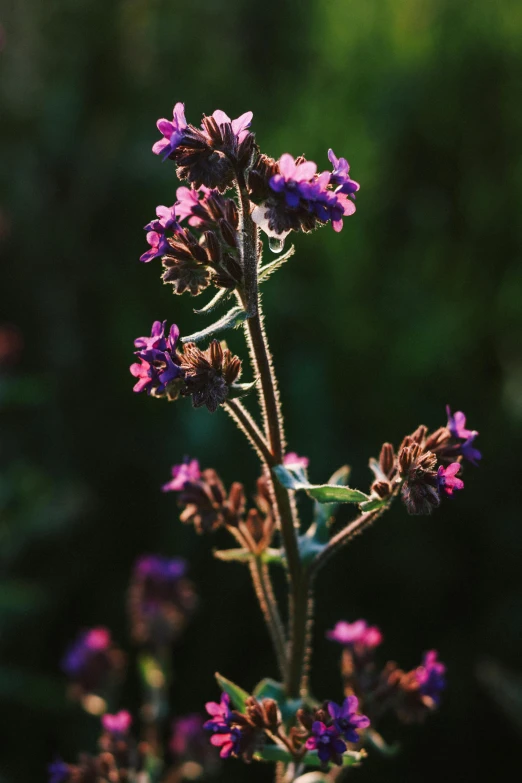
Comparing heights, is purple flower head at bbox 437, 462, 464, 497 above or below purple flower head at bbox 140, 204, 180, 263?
below

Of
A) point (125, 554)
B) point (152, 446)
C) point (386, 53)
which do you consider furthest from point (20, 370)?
point (386, 53)

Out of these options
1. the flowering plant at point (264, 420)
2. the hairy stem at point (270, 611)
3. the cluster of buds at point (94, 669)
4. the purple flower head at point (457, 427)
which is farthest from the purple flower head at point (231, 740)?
the cluster of buds at point (94, 669)

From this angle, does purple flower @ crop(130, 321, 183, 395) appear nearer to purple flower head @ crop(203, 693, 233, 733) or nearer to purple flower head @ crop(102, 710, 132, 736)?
purple flower head @ crop(203, 693, 233, 733)

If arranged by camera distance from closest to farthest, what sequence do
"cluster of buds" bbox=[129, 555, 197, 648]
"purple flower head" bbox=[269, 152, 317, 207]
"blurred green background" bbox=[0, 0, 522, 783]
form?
"purple flower head" bbox=[269, 152, 317, 207] → "cluster of buds" bbox=[129, 555, 197, 648] → "blurred green background" bbox=[0, 0, 522, 783]

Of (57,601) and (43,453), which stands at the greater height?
(43,453)

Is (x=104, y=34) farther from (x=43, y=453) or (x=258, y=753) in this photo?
(x=258, y=753)

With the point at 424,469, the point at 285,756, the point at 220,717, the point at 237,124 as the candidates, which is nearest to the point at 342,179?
the point at 237,124

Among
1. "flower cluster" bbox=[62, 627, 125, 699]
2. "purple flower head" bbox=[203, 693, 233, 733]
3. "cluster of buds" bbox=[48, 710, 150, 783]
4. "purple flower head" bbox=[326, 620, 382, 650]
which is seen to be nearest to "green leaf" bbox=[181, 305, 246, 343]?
"purple flower head" bbox=[203, 693, 233, 733]

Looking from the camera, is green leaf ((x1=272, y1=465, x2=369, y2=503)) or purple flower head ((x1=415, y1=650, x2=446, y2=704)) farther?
purple flower head ((x1=415, y1=650, x2=446, y2=704))
